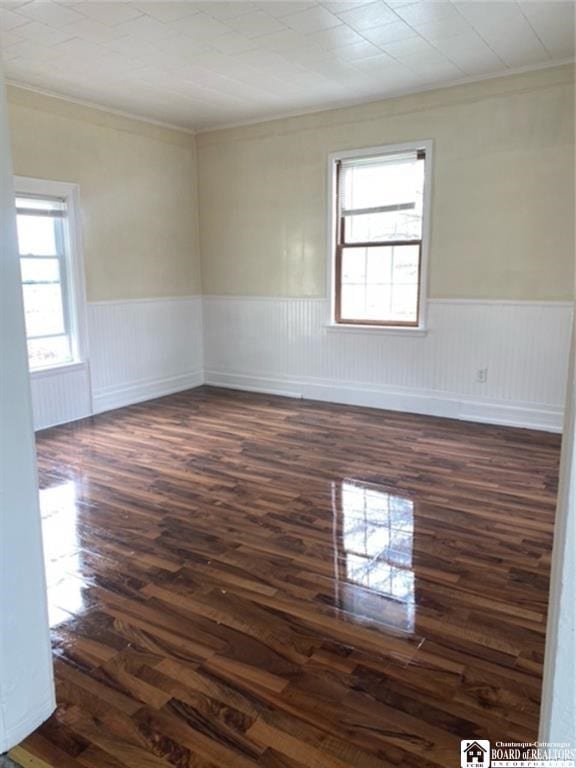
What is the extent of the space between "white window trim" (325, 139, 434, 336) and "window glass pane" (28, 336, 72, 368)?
251 centimetres

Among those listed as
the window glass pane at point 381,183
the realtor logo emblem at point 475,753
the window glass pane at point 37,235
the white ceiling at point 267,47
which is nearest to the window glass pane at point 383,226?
the window glass pane at point 381,183

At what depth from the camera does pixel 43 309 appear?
4938mm

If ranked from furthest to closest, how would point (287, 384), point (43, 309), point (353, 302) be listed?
point (287, 384)
point (353, 302)
point (43, 309)

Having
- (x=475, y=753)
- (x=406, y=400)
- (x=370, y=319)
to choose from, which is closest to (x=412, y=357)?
(x=406, y=400)

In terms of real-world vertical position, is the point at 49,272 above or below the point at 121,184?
below

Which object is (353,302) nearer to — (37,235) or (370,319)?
(370,319)

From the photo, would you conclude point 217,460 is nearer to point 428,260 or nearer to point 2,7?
point 428,260

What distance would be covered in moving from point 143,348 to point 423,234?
3024mm

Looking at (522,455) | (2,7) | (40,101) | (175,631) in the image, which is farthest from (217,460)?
(40,101)

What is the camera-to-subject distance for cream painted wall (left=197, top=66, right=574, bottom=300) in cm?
442

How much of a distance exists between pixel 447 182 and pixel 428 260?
0.67m

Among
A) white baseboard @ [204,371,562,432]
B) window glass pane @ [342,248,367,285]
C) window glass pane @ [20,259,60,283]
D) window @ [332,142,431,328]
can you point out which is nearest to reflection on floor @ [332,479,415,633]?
white baseboard @ [204,371,562,432]

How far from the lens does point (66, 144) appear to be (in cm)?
492

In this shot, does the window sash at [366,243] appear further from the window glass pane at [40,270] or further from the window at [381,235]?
the window glass pane at [40,270]
